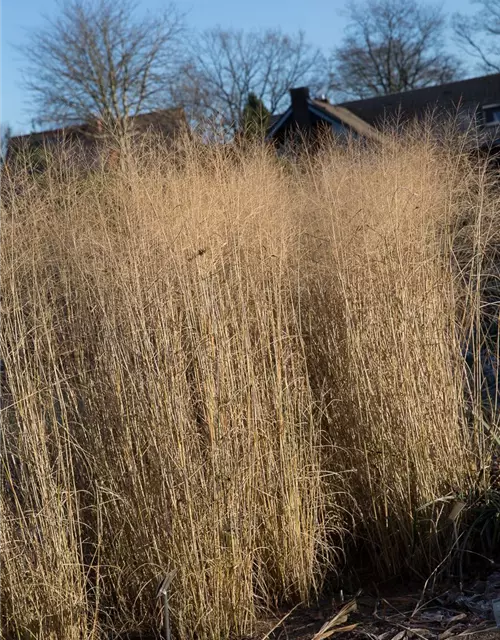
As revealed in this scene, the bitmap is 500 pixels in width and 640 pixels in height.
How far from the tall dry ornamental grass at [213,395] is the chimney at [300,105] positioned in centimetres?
1811

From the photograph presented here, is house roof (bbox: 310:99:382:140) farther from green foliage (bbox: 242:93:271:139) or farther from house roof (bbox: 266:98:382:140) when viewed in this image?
green foliage (bbox: 242:93:271:139)

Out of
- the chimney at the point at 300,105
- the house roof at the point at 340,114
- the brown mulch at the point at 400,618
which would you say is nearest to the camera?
the brown mulch at the point at 400,618

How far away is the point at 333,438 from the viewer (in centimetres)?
400

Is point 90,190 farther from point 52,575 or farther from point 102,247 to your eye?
point 52,575

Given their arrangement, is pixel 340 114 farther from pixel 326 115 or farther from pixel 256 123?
pixel 256 123

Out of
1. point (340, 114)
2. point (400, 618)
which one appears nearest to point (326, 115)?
point (340, 114)

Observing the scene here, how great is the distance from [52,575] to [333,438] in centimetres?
153

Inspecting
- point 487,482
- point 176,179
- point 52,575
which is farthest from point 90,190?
point 487,482

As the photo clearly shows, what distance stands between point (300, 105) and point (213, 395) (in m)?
19.6

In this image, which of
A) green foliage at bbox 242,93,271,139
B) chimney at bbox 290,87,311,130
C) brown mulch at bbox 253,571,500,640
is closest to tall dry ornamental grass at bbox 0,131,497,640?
brown mulch at bbox 253,571,500,640

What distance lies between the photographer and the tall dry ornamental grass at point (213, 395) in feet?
10.3

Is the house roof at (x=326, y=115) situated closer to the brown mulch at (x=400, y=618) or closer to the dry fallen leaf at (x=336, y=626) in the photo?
the brown mulch at (x=400, y=618)

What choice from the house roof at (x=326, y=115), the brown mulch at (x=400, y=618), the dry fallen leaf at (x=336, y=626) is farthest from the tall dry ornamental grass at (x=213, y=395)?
the house roof at (x=326, y=115)

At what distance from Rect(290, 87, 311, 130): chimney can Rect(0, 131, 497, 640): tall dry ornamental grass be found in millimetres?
18106
